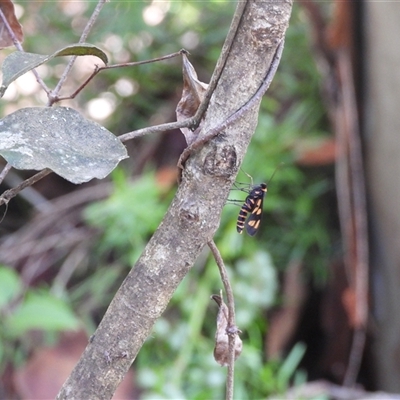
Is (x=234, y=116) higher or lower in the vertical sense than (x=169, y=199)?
lower

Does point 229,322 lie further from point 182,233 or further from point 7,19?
point 7,19

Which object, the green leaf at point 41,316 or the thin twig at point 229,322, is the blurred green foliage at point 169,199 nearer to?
the green leaf at point 41,316

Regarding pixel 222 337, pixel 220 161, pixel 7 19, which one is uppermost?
pixel 7 19

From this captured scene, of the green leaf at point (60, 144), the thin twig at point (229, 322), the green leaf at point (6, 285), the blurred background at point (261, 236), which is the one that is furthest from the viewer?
the blurred background at point (261, 236)

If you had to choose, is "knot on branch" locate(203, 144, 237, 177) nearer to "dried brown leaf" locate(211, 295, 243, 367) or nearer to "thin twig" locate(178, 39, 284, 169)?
"thin twig" locate(178, 39, 284, 169)

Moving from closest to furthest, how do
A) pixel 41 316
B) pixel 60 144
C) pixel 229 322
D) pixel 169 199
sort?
pixel 60 144
pixel 229 322
pixel 41 316
pixel 169 199

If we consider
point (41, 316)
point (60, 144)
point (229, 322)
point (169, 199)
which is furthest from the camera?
point (169, 199)

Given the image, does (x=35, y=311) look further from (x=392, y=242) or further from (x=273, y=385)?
(x=392, y=242)

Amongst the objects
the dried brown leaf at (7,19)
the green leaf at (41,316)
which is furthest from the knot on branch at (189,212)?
the green leaf at (41,316)

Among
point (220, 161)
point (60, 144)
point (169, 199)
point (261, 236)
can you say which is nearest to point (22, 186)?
point (60, 144)

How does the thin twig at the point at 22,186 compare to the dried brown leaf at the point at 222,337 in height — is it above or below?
above
